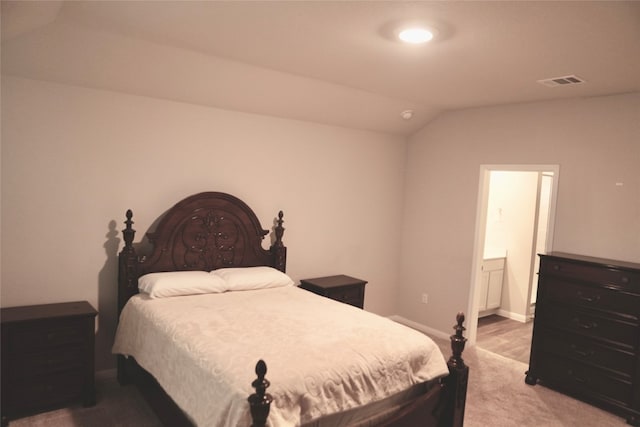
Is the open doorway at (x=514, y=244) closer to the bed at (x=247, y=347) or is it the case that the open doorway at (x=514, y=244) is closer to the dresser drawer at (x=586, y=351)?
the dresser drawer at (x=586, y=351)

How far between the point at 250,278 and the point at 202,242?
1.67 feet

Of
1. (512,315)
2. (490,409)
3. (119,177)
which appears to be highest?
(119,177)

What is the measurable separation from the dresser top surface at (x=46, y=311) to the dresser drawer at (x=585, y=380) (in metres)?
3.57

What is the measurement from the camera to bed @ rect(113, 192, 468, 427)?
1.88m

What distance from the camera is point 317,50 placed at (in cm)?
277

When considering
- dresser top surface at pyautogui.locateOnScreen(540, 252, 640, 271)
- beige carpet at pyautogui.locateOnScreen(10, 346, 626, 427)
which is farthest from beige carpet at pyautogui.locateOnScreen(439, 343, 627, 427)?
dresser top surface at pyautogui.locateOnScreen(540, 252, 640, 271)

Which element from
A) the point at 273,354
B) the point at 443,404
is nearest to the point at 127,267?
the point at 273,354

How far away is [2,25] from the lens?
83.1 inches

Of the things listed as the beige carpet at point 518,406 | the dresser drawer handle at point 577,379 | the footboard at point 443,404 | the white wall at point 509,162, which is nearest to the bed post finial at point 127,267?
the footboard at point 443,404

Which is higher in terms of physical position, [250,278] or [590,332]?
[250,278]

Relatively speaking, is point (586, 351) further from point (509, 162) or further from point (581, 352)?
point (509, 162)

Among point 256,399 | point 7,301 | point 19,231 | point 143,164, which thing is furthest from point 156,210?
point 256,399

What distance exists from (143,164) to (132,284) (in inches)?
36.5

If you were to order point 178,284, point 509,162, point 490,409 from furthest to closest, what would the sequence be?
point 509,162 → point 490,409 → point 178,284
